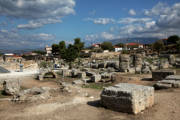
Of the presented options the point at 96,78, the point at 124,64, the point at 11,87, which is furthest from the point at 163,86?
the point at 124,64

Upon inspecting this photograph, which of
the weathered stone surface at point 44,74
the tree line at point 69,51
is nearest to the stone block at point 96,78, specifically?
the weathered stone surface at point 44,74

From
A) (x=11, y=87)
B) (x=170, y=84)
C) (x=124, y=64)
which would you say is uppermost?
(x=124, y=64)

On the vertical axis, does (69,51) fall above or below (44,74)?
above

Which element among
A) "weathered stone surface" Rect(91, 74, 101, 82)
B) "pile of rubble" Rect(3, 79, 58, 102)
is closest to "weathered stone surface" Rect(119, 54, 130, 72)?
"weathered stone surface" Rect(91, 74, 101, 82)

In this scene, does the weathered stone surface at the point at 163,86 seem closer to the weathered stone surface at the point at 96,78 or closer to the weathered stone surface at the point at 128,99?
the weathered stone surface at the point at 128,99

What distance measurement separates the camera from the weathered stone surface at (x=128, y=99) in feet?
19.0

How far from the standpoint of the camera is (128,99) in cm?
580

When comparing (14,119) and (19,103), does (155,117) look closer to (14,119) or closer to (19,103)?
(14,119)

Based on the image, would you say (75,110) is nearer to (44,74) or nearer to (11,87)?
(11,87)

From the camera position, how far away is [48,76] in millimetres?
17625

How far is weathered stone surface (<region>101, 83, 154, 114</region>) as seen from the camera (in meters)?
5.78

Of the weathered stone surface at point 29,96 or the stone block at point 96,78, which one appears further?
the stone block at point 96,78

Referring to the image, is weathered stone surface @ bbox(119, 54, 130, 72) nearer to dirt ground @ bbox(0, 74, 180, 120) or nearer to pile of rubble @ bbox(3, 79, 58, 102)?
dirt ground @ bbox(0, 74, 180, 120)

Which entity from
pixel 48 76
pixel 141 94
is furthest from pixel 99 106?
pixel 48 76
